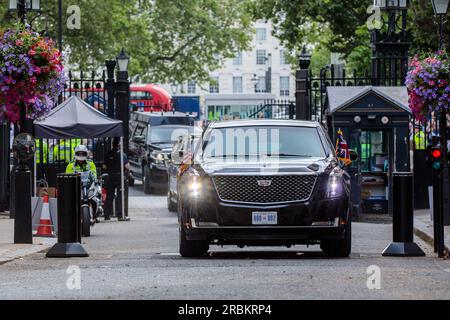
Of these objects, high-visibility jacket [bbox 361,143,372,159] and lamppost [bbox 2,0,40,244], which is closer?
lamppost [bbox 2,0,40,244]

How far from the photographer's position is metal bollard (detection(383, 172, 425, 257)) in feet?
57.1

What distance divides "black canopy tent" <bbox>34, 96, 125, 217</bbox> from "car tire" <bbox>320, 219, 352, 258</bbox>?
1051 cm

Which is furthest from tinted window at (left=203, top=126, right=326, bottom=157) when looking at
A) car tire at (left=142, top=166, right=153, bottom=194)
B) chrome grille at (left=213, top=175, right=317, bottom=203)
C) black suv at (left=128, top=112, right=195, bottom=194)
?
car tire at (left=142, top=166, right=153, bottom=194)

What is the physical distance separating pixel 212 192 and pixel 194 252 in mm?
1111

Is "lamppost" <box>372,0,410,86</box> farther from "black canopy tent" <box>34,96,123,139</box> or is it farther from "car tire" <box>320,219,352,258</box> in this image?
"car tire" <box>320,219,352,258</box>

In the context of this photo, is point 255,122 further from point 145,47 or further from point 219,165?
point 145,47

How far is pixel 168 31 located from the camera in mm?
73062

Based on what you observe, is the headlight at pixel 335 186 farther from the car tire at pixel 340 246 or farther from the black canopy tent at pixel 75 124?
the black canopy tent at pixel 75 124

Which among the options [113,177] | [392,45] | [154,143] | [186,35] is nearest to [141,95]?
[186,35]

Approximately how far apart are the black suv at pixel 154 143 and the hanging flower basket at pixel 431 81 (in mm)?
16284

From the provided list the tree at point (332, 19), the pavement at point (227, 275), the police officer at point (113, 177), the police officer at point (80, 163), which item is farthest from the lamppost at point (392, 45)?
the tree at point (332, 19)

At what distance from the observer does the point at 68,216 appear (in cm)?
1753
